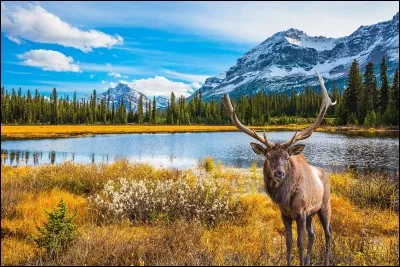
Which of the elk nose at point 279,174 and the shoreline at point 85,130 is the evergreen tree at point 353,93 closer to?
the shoreline at point 85,130

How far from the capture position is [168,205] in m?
9.94

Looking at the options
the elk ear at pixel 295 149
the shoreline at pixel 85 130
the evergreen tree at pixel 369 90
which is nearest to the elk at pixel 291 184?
the elk ear at pixel 295 149

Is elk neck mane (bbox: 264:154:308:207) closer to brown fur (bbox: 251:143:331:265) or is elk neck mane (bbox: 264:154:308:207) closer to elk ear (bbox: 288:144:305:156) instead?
brown fur (bbox: 251:143:331:265)

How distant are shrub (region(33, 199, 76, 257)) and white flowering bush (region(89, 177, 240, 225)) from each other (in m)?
2.34

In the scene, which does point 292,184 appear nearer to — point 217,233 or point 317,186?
point 317,186

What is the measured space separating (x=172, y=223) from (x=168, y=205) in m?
1.49

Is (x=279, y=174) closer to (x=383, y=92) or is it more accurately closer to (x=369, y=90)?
(x=383, y=92)

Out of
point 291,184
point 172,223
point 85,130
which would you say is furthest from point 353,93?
point 291,184

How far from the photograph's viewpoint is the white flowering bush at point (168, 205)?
959 cm

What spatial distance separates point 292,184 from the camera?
5.29 m

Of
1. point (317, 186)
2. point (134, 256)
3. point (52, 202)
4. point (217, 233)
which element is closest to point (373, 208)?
point (217, 233)

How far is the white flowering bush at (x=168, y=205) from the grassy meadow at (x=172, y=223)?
3 centimetres

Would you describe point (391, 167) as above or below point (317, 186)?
below

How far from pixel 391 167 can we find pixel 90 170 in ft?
63.7
